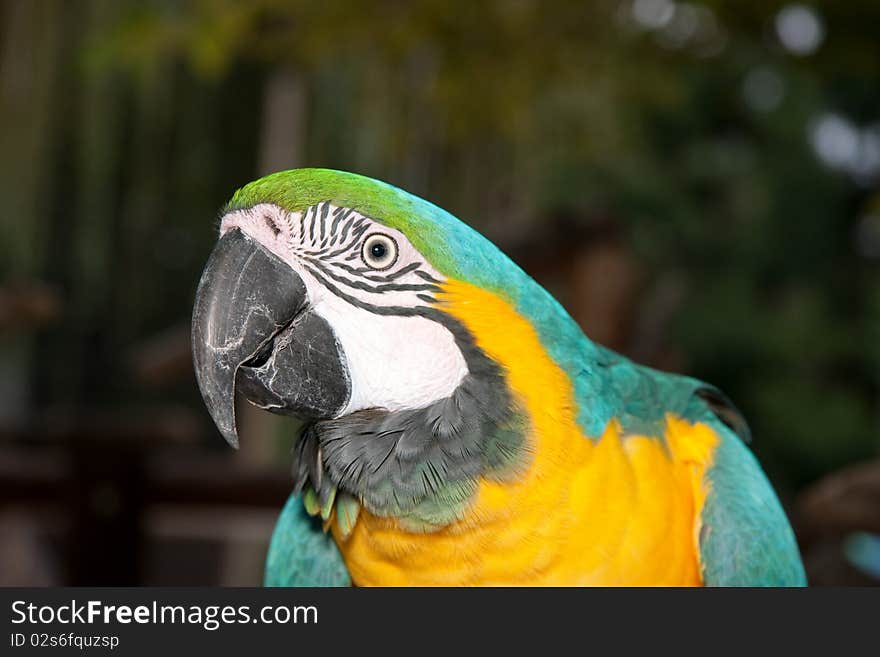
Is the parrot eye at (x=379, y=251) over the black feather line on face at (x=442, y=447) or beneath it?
over

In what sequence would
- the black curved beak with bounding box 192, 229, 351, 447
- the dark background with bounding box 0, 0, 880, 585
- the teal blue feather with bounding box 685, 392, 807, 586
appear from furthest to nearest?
the dark background with bounding box 0, 0, 880, 585, the teal blue feather with bounding box 685, 392, 807, 586, the black curved beak with bounding box 192, 229, 351, 447

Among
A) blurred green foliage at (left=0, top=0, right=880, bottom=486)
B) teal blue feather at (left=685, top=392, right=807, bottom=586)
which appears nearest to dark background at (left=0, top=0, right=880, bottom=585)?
blurred green foliage at (left=0, top=0, right=880, bottom=486)

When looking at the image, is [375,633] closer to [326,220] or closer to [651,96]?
[326,220]

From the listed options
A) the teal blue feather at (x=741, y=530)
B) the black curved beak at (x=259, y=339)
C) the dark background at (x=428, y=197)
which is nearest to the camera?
the black curved beak at (x=259, y=339)

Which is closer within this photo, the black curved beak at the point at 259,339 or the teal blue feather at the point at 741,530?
the black curved beak at the point at 259,339

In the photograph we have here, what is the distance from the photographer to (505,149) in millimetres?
4926

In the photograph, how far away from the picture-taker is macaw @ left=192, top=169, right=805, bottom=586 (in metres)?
1.00

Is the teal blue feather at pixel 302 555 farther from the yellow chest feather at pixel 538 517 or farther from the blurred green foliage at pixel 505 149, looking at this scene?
the blurred green foliage at pixel 505 149

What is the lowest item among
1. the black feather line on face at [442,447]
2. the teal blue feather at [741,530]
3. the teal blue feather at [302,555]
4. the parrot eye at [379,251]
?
the teal blue feather at [302,555]

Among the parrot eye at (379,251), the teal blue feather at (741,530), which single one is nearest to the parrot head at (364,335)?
the parrot eye at (379,251)

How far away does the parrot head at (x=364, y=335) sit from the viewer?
1.00 metres

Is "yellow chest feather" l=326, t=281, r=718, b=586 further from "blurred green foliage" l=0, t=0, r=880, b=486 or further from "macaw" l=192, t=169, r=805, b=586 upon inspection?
"blurred green foliage" l=0, t=0, r=880, b=486

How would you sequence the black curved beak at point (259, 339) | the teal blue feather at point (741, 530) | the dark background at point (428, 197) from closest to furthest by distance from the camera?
the black curved beak at point (259, 339)
the teal blue feather at point (741, 530)
the dark background at point (428, 197)

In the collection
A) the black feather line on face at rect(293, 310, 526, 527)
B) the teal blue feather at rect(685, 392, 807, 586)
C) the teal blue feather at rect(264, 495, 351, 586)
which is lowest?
the teal blue feather at rect(264, 495, 351, 586)
